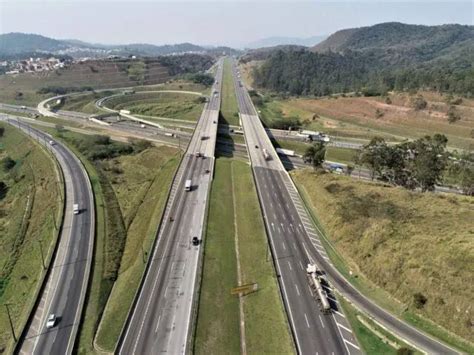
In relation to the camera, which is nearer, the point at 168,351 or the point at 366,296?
the point at 168,351

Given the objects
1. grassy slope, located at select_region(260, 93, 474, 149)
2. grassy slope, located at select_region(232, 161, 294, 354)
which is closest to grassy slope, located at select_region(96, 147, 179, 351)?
grassy slope, located at select_region(232, 161, 294, 354)

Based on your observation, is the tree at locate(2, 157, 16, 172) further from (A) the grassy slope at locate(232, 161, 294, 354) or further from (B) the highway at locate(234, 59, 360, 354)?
(A) the grassy slope at locate(232, 161, 294, 354)

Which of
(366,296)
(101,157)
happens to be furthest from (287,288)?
(101,157)

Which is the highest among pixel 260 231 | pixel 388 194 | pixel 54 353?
pixel 388 194

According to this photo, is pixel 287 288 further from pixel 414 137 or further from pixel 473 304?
pixel 414 137

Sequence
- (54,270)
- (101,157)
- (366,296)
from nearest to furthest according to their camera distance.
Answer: (366,296)
(54,270)
(101,157)

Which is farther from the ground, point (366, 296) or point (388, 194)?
point (388, 194)

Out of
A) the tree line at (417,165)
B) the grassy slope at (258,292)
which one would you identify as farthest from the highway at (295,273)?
the tree line at (417,165)

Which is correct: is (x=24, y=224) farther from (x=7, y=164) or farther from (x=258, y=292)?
(x=258, y=292)
